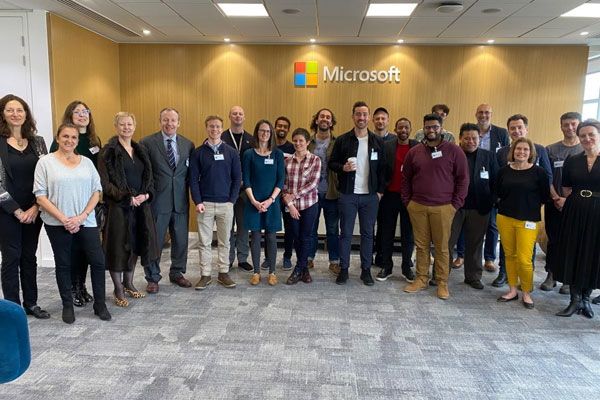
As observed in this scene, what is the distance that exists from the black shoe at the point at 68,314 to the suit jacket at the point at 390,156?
3268 millimetres

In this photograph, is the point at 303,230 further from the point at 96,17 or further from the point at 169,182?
the point at 96,17

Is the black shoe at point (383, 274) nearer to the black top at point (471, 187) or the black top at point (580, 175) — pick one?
the black top at point (471, 187)

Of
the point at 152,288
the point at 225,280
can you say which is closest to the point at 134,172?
the point at 152,288

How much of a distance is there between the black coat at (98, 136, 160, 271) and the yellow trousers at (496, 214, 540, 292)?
3.43 metres

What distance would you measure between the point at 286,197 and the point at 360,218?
836 mm

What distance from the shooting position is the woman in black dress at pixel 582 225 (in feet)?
11.7

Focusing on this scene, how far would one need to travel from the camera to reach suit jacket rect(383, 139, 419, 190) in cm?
455

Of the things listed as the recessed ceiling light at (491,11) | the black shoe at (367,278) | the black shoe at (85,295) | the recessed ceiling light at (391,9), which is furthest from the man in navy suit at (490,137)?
the black shoe at (85,295)

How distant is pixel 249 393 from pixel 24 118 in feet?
9.22

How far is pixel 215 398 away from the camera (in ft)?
8.06

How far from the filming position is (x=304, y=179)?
440 centimetres

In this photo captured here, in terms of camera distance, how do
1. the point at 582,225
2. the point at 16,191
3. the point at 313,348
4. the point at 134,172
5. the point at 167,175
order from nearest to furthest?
the point at 313,348
the point at 16,191
the point at 582,225
the point at 134,172
the point at 167,175

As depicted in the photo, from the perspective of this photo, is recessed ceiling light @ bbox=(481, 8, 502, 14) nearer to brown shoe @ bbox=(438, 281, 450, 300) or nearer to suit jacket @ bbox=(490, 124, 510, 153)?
suit jacket @ bbox=(490, 124, 510, 153)

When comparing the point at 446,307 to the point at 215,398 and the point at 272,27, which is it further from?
the point at 272,27
